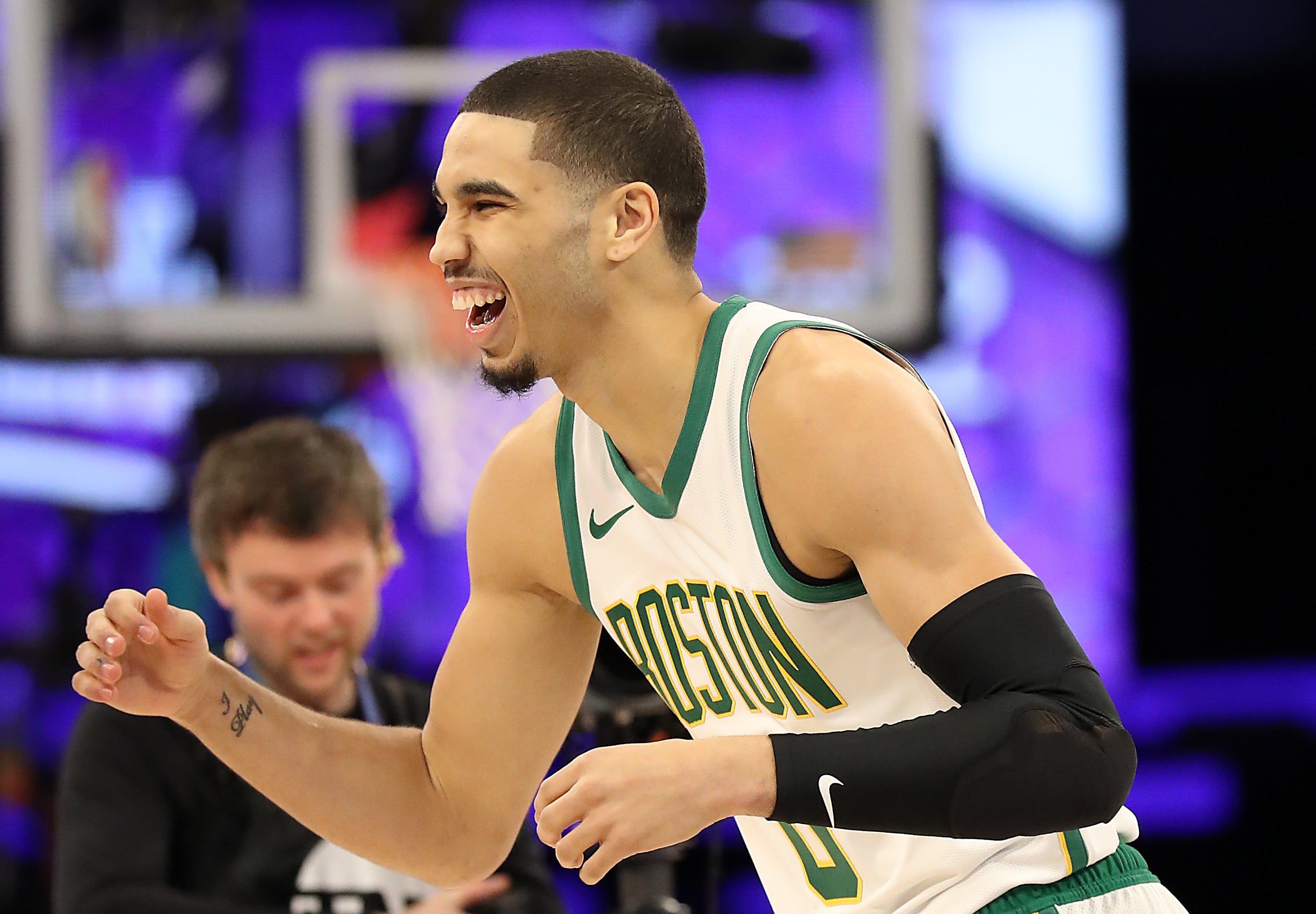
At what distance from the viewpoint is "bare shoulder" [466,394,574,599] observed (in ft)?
7.32

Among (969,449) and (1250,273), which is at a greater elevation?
(1250,273)

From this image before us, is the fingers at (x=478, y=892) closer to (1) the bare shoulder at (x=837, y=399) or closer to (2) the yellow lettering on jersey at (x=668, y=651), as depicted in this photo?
(2) the yellow lettering on jersey at (x=668, y=651)

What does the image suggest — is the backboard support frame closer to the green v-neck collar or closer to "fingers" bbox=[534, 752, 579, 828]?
the green v-neck collar

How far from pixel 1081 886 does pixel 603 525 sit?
78 cm

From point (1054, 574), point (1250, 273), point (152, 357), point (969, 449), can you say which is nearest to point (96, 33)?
point (152, 357)

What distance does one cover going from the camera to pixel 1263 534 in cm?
639

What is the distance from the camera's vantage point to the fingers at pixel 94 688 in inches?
75.8

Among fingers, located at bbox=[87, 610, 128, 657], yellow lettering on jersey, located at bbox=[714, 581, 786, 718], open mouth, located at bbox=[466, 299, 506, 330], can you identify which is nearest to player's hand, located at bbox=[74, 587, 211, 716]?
fingers, located at bbox=[87, 610, 128, 657]

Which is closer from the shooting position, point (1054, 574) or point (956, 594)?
point (956, 594)

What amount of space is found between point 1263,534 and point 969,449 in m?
1.37

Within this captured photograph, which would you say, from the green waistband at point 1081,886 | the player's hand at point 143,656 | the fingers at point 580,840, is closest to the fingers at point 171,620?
the player's hand at point 143,656

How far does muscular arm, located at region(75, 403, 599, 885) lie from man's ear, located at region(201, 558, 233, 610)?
2.30ft

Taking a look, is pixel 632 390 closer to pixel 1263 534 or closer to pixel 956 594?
pixel 956 594

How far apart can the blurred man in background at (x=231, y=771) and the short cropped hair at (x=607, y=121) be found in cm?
98
